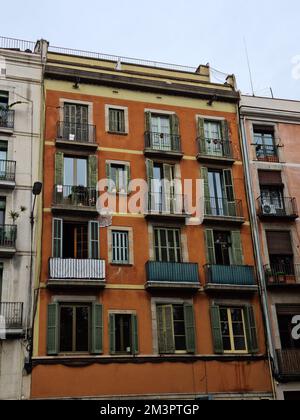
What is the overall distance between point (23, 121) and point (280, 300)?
15388 millimetres

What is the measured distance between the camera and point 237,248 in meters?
25.0

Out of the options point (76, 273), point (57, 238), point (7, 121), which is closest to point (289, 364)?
point (76, 273)

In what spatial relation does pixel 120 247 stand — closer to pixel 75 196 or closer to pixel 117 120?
pixel 75 196

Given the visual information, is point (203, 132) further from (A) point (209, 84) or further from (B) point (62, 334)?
(B) point (62, 334)

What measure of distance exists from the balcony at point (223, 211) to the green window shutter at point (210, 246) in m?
0.61

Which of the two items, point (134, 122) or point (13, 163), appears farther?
point (134, 122)

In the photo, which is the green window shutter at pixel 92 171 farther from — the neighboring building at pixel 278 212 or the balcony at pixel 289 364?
the balcony at pixel 289 364

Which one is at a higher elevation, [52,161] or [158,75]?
[158,75]

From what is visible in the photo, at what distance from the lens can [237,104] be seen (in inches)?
1134

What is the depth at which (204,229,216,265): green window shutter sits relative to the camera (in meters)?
24.3

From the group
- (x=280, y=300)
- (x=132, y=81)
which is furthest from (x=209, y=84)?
(x=280, y=300)

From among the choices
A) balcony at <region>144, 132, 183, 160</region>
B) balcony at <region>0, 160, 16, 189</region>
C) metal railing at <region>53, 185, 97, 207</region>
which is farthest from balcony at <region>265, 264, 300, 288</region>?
balcony at <region>0, 160, 16, 189</region>

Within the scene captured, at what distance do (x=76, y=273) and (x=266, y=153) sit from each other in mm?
13118

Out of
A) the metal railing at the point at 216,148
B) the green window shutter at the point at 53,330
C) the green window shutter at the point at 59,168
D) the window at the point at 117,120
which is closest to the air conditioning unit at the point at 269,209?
the metal railing at the point at 216,148
